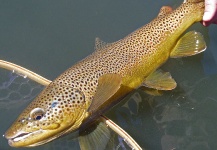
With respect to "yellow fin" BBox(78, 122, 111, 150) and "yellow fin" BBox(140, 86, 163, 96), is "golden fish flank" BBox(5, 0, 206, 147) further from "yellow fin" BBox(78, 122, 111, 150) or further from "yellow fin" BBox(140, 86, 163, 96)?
"yellow fin" BBox(140, 86, 163, 96)

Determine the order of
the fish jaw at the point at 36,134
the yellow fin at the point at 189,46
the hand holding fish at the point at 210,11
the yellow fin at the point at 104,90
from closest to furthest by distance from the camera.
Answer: the fish jaw at the point at 36,134
the yellow fin at the point at 104,90
the hand holding fish at the point at 210,11
the yellow fin at the point at 189,46

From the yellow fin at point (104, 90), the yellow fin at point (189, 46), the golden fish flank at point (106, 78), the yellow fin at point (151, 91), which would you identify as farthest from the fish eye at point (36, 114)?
the yellow fin at point (189, 46)

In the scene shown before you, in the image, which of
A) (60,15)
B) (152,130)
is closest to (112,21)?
(60,15)

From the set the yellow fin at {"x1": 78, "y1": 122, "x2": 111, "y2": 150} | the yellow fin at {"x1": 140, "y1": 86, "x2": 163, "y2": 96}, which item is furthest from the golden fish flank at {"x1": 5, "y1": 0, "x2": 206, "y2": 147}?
the yellow fin at {"x1": 140, "y1": 86, "x2": 163, "y2": 96}

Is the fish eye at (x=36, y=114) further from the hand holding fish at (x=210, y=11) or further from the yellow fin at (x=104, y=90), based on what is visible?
the hand holding fish at (x=210, y=11)

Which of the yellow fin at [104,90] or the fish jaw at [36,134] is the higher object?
the yellow fin at [104,90]

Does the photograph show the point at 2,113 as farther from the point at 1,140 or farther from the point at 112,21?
the point at 112,21

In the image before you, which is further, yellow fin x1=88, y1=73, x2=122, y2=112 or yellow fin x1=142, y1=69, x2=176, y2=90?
yellow fin x1=142, y1=69, x2=176, y2=90
